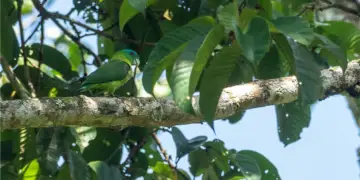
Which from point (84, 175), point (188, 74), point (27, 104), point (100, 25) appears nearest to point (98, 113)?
point (27, 104)

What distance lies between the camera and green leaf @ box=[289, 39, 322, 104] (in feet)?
7.22

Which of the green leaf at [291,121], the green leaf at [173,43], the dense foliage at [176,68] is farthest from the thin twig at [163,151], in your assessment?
the green leaf at [173,43]

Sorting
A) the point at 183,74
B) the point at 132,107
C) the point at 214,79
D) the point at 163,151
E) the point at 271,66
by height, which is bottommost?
the point at 163,151

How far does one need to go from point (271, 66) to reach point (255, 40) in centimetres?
95

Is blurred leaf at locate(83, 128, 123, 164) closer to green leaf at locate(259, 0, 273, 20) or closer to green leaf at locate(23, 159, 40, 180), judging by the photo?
green leaf at locate(23, 159, 40, 180)

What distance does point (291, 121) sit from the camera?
3.06 meters

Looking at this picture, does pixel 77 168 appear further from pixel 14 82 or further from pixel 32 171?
pixel 14 82

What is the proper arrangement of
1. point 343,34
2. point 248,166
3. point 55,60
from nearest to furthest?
point 248,166, point 343,34, point 55,60

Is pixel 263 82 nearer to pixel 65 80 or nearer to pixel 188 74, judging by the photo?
pixel 188 74

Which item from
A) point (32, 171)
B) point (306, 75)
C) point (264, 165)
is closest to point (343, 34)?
point (264, 165)

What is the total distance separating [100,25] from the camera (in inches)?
156

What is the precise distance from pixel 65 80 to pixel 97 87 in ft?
1.02

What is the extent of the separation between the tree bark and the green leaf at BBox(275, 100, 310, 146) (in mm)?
→ 223

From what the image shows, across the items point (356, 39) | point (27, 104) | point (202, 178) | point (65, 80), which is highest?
point (27, 104)
